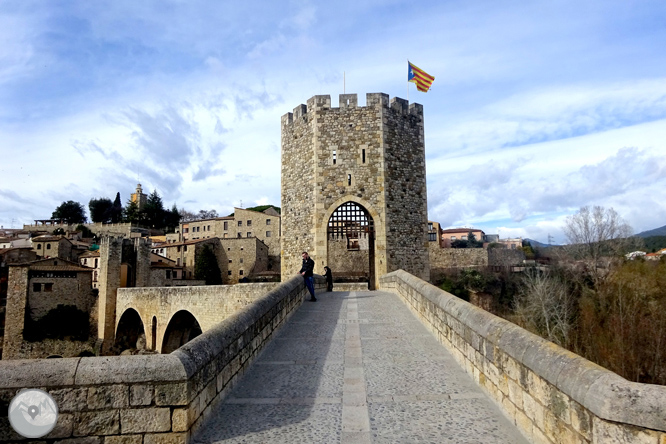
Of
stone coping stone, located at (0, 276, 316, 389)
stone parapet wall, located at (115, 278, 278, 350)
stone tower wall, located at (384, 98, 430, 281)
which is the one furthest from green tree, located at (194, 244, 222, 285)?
stone coping stone, located at (0, 276, 316, 389)

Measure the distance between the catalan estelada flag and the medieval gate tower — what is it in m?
1.00

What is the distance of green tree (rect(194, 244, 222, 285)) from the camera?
49844 mm

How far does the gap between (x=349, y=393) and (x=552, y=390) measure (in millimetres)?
2095

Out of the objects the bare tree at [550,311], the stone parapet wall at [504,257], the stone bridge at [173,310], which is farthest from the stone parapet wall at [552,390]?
the stone parapet wall at [504,257]

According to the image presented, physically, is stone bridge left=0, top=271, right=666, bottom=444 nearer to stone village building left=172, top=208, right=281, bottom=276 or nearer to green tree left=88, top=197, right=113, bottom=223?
stone village building left=172, top=208, right=281, bottom=276

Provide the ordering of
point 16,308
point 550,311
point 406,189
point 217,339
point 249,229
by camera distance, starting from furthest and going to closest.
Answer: point 249,229 < point 16,308 < point 550,311 < point 406,189 < point 217,339

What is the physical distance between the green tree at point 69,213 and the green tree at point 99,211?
75.2 inches

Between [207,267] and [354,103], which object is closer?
[354,103]

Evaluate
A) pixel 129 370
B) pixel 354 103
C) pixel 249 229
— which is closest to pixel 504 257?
pixel 249 229

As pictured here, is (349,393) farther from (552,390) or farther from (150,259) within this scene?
(150,259)

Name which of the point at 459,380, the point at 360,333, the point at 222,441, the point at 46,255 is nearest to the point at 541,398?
the point at 459,380

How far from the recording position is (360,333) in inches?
298

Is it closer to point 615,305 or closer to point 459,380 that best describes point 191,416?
point 459,380

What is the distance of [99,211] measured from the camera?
83250 mm
